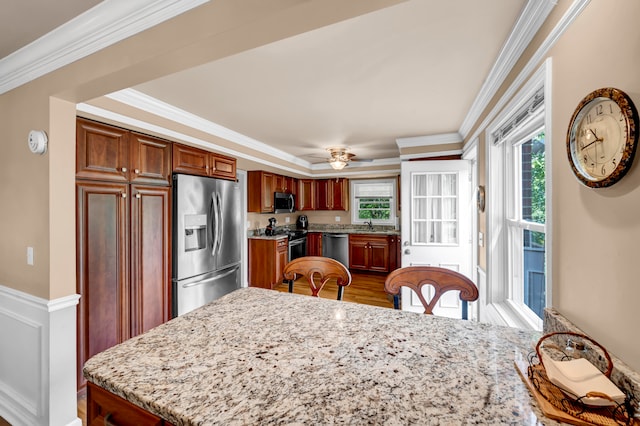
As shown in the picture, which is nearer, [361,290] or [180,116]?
[180,116]

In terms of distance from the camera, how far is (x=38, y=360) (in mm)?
1619

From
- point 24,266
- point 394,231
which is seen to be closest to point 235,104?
point 24,266

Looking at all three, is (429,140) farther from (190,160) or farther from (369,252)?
(190,160)

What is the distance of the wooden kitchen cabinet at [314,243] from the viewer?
232 inches

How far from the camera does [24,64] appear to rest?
158cm

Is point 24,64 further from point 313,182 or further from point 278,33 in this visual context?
point 313,182

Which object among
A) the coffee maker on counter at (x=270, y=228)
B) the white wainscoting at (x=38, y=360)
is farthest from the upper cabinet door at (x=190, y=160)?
the coffee maker on counter at (x=270, y=228)

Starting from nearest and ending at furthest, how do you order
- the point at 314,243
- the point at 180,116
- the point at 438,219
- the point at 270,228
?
1. the point at 180,116
2. the point at 438,219
3. the point at 270,228
4. the point at 314,243

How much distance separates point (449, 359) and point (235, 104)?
8.13 ft

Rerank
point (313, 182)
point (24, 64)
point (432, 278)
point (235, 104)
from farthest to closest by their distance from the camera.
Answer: point (313, 182) < point (235, 104) < point (24, 64) < point (432, 278)

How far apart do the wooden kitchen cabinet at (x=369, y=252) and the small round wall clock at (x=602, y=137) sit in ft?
14.9

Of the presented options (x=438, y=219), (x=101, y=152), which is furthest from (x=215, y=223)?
(x=438, y=219)

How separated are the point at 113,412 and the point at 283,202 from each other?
4.47 metres

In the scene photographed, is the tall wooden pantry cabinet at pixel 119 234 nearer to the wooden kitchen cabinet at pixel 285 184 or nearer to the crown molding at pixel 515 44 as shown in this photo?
the wooden kitchen cabinet at pixel 285 184
